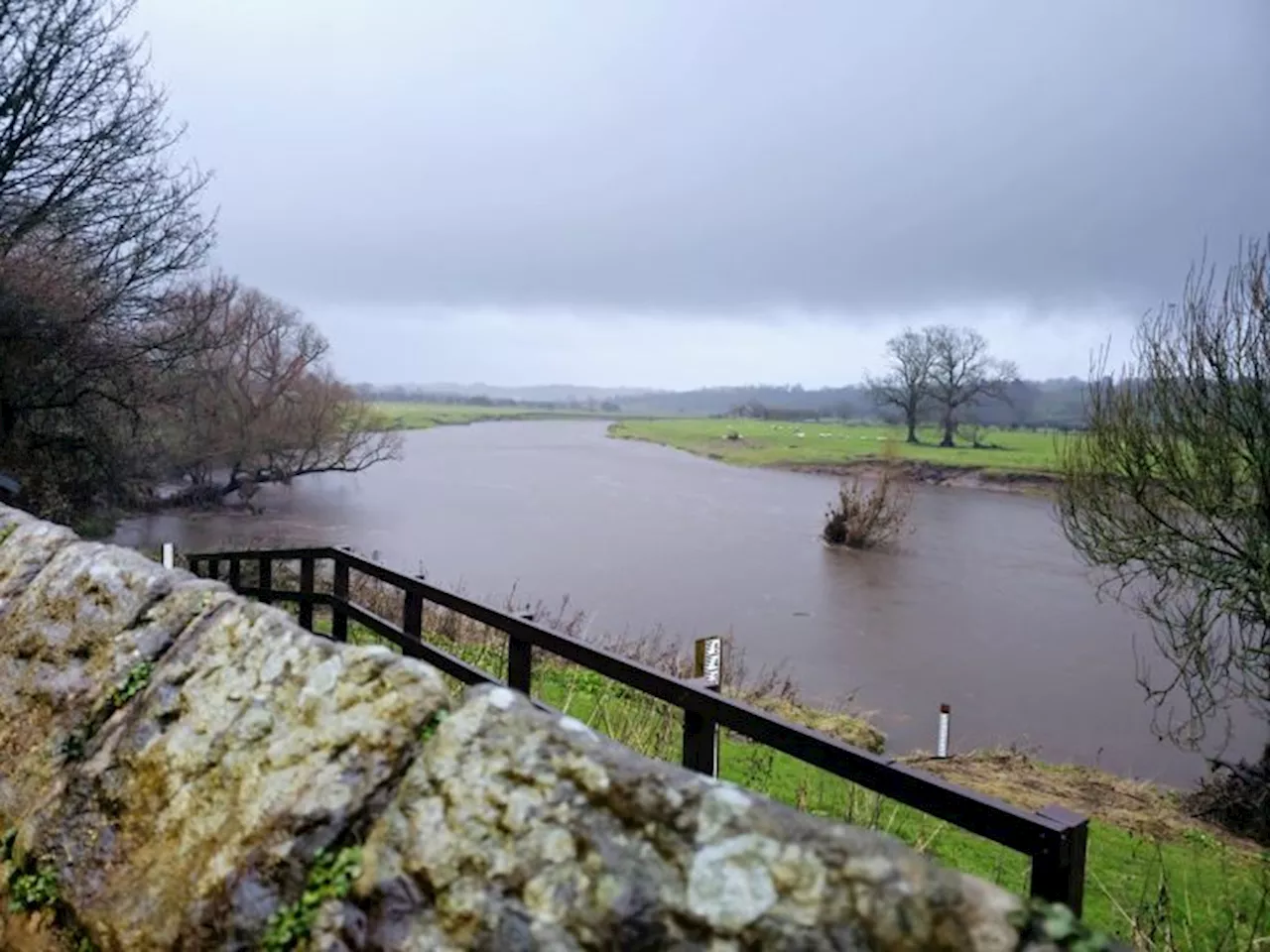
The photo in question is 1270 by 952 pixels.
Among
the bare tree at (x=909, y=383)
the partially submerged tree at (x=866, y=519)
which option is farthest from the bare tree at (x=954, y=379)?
the partially submerged tree at (x=866, y=519)

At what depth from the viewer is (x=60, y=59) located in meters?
13.2

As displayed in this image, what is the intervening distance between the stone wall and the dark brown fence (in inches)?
33.5

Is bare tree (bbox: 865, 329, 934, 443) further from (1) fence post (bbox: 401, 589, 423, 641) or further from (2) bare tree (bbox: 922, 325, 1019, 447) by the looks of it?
(1) fence post (bbox: 401, 589, 423, 641)

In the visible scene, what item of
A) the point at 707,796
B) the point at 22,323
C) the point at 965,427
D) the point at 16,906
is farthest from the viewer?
the point at 965,427

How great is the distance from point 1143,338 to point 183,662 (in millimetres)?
11253

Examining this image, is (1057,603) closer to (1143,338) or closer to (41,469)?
(1143,338)

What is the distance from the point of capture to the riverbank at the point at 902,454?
144 ft

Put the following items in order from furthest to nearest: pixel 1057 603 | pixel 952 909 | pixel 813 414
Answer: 1. pixel 813 414
2. pixel 1057 603
3. pixel 952 909

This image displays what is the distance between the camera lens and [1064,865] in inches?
70.7

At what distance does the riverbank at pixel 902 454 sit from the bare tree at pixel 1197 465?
16381 millimetres

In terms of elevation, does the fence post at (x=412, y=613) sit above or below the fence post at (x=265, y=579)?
above

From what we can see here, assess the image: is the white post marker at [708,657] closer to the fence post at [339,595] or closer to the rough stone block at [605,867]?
the fence post at [339,595]

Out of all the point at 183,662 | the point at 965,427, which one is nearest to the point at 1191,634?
the point at 183,662

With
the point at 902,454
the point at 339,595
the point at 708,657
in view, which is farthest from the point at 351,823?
the point at 902,454
